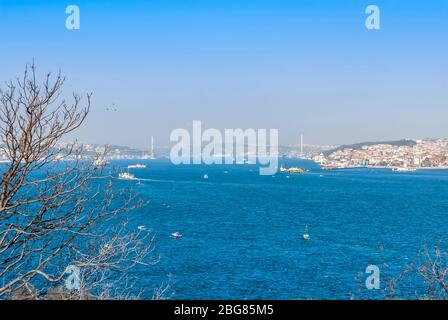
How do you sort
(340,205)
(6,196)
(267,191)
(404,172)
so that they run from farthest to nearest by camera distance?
(404,172) → (267,191) → (340,205) → (6,196)

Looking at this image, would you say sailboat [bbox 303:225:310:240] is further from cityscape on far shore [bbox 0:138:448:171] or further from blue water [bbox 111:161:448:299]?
cityscape on far shore [bbox 0:138:448:171]

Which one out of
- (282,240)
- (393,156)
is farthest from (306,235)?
(393,156)

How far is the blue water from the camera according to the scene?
A: 61.7 ft

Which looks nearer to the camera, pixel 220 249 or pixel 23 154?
pixel 23 154

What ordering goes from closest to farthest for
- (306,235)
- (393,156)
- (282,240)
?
1. (282,240)
2. (306,235)
3. (393,156)

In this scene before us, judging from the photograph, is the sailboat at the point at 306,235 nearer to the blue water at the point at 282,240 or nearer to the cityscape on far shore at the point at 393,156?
the blue water at the point at 282,240

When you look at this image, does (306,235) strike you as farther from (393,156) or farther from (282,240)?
(393,156)

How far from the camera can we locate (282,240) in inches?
1133

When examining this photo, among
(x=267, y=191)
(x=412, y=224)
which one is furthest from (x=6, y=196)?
(x=267, y=191)

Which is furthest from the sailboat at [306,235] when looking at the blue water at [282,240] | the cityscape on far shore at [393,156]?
the cityscape on far shore at [393,156]
